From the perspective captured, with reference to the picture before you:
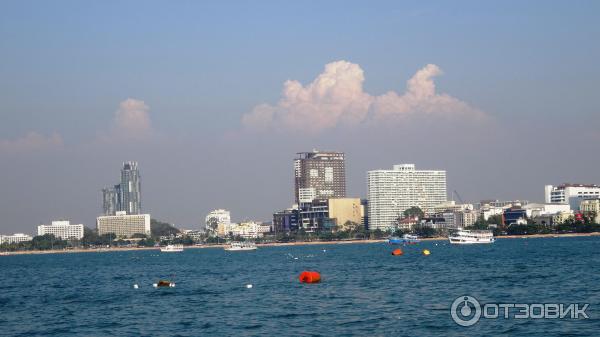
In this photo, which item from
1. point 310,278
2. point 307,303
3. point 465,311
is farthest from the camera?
point 310,278

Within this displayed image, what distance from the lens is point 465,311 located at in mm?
52750

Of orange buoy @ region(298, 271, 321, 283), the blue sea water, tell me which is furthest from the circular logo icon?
orange buoy @ region(298, 271, 321, 283)

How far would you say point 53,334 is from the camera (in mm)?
50562

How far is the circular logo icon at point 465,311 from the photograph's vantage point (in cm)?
4820

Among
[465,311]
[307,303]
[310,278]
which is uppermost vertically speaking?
[310,278]

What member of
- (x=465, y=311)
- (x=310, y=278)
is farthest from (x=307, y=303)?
(x=310, y=278)

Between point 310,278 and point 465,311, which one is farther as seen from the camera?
point 310,278

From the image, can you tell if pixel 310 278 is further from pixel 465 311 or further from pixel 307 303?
pixel 465 311

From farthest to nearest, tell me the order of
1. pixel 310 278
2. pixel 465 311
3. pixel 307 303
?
pixel 310 278, pixel 307 303, pixel 465 311

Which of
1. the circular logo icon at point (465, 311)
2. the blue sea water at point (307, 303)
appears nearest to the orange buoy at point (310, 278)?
the blue sea water at point (307, 303)

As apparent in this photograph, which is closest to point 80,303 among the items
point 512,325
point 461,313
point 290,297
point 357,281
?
point 290,297

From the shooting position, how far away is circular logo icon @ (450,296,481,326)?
48.2 metres

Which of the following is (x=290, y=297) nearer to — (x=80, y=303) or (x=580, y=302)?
(x=80, y=303)

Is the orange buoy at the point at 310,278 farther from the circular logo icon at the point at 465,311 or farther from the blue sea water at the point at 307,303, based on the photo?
the circular logo icon at the point at 465,311
